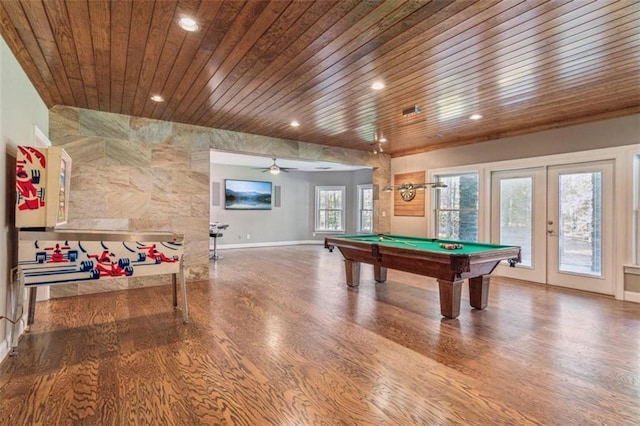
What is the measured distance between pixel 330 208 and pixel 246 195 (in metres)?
2.91

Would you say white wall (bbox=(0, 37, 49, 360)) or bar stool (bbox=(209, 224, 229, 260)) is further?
bar stool (bbox=(209, 224, 229, 260))

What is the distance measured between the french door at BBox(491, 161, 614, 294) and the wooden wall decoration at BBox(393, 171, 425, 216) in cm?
148

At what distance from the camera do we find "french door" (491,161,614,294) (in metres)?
4.68

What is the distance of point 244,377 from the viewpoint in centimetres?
232

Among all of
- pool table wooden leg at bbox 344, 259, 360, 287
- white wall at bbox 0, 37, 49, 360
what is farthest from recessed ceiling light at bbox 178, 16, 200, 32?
pool table wooden leg at bbox 344, 259, 360, 287

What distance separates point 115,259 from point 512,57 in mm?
3968

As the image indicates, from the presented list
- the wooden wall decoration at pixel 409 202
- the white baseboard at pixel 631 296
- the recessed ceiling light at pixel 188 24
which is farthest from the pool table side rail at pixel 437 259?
the wooden wall decoration at pixel 409 202

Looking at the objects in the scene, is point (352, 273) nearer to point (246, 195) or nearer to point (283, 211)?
point (246, 195)

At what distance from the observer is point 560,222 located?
5102 mm

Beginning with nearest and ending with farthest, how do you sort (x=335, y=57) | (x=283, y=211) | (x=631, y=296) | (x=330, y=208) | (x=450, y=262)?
(x=335, y=57), (x=450, y=262), (x=631, y=296), (x=283, y=211), (x=330, y=208)

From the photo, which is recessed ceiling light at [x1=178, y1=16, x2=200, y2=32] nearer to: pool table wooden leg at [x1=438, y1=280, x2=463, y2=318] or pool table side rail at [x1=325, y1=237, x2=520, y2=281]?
pool table side rail at [x1=325, y1=237, x2=520, y2=281]

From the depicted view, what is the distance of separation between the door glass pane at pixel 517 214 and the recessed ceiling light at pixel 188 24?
17.6ft

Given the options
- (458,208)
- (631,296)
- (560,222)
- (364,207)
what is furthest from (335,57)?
(364,207)

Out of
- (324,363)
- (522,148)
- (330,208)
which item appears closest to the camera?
(324,363)
